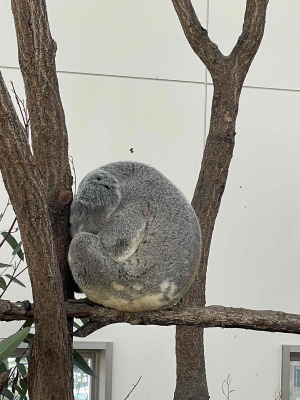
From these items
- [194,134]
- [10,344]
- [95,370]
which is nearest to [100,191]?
[10,344]

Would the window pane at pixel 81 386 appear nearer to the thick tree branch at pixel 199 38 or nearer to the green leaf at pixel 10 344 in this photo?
the thick tree branch at pixel 199 38

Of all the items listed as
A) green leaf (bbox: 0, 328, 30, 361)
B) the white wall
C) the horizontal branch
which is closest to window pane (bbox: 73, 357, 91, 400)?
the white wall

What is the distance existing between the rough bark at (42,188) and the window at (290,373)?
2.33 m

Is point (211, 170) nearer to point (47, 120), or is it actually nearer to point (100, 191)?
point (100, 191)

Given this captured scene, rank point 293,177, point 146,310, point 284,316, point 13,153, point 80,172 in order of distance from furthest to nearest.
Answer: point 293,177 < point 80,172 < point 146,310 < point 284,316 < point 13,153

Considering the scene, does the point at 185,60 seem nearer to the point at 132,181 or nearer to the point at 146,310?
the point at 132,181

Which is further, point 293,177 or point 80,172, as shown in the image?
point 293,177

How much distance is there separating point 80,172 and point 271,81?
49.9 inches

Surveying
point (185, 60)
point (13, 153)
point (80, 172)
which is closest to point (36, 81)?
point (13, 153)

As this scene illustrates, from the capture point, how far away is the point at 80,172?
480 centimetres

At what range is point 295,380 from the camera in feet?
17.2

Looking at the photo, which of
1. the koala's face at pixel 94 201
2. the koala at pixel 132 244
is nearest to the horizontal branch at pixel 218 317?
the koala at pixel 132 244

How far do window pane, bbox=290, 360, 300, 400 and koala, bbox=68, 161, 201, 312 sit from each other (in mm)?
2311

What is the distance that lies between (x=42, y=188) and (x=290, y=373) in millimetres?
3129
